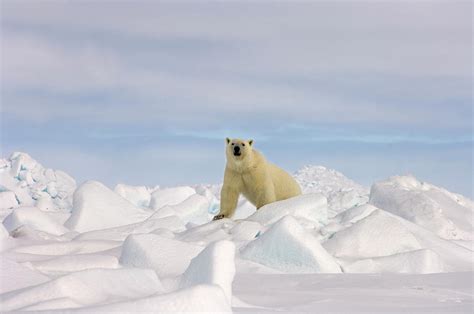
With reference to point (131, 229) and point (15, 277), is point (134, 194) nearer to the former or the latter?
point (131, 229)

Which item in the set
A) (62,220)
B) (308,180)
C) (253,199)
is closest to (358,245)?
(253,199)

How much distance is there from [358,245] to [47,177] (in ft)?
81.2

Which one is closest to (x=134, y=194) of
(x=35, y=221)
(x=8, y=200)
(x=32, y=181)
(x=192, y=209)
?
(x=8, y=200)

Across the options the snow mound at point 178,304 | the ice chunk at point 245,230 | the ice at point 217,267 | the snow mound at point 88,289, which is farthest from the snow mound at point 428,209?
the snow mound at point 178,304

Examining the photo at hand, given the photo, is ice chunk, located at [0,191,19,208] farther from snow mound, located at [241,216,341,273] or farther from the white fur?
snow mound, located at [241,216,341,273]

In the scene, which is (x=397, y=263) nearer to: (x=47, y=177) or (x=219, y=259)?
(x=219, y=259)

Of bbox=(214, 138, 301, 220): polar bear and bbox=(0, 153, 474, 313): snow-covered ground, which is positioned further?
bbox=(214, 138, 301, 220): polar bear

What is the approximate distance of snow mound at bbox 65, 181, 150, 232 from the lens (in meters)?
12.2

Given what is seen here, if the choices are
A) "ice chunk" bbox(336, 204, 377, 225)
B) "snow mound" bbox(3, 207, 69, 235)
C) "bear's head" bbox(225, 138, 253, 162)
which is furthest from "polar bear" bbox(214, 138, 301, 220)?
"snow mound" bbox(3, 207, 69, 235)

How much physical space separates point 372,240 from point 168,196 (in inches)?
517

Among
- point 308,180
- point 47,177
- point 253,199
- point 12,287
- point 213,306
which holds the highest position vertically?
point 213,306

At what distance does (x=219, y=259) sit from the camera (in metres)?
3.20

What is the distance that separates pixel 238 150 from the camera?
10008 millimetres

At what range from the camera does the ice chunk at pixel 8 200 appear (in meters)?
24.1
